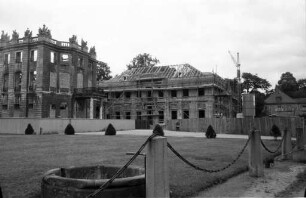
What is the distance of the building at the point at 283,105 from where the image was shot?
253 feet

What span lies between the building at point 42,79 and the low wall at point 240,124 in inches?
613

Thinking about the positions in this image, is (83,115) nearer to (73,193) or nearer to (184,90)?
(184,90)

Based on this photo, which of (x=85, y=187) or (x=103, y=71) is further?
(x=103, y=71)


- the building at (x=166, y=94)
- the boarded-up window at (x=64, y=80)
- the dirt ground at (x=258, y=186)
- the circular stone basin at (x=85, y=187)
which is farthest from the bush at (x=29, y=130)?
the circular stone basin at (x=85, y=187)

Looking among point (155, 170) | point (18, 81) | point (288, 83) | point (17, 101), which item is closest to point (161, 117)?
point (17, 101)

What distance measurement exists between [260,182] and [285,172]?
2351 mm

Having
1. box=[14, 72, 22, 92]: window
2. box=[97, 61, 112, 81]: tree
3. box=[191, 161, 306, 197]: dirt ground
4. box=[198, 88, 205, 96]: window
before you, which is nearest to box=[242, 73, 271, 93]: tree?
box=[198, 88, 205, 96]: window

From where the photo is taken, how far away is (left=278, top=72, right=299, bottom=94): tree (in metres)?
92.7

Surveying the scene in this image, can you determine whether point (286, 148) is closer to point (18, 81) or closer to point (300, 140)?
point (300, 140)

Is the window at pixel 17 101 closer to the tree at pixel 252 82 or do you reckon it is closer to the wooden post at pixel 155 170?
the wooden post at pixel 155 170

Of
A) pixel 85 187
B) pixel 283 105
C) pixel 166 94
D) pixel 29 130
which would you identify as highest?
pixel 166 94

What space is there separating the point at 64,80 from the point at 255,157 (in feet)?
127

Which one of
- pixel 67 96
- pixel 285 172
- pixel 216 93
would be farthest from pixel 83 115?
pixel 285 172

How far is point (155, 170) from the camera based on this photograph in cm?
539
